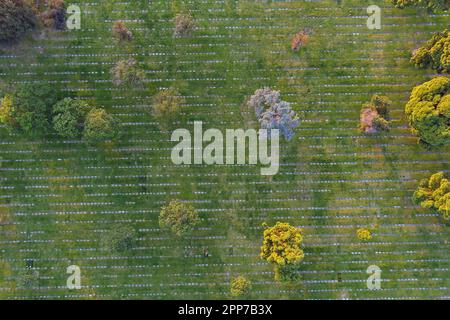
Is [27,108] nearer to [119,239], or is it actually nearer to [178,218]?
[119,239]

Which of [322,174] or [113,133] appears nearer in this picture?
[113,133]

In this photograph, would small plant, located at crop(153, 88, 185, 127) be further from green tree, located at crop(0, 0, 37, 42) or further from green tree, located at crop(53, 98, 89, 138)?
green tree, located at crop(0, 0, 37, 42)

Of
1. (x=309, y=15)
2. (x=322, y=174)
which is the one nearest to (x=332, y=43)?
(x=309, y=15)

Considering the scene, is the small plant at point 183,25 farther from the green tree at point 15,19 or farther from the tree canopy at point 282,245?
the tree canopy at point 282,245

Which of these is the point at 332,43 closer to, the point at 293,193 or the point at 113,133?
the point at 293,193

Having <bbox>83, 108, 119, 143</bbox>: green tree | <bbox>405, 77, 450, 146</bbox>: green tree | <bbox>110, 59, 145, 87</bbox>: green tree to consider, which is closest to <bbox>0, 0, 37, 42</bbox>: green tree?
<bbox>110, 59, 145, 87</bbox>: green tree

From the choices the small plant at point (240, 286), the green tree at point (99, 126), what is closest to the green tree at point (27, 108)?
the green tree at point (99, 126)
